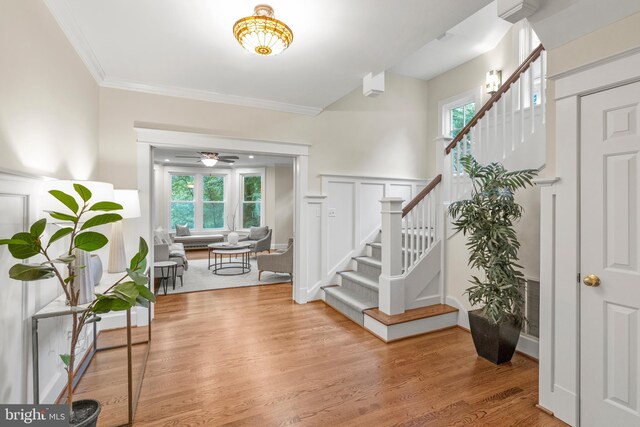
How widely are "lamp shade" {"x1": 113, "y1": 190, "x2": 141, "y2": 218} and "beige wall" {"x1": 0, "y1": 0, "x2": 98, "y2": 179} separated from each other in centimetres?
37

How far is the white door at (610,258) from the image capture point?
5.38ft

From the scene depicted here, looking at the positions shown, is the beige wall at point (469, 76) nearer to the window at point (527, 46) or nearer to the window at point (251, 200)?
the window at point (527, 46)

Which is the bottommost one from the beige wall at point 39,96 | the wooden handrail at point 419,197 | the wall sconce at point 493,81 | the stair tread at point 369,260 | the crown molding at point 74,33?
the stair tread at point 369,260

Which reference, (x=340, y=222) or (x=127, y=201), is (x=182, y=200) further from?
(x=127, y=201)

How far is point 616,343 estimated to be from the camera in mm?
1713

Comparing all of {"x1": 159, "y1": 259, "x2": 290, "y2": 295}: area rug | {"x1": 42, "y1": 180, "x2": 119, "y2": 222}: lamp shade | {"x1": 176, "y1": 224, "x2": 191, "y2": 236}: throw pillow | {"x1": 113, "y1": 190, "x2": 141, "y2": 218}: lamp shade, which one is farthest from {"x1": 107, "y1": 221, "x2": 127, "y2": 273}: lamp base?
{"x1": 176, "y1": 224, "x2": 191, "y2": 236}: throw pillow

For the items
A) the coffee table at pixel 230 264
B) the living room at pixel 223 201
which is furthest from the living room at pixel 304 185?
the living room at pixel 223 201

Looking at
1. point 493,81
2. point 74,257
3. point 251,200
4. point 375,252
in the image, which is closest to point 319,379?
point 74,257

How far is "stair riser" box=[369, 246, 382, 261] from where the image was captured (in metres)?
4.48

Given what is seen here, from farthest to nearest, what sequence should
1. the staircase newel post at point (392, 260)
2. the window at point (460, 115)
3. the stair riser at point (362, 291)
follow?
the window at point (460, 115), the stair riser at point (362, 291), the staircase newel post at point (392, 260)

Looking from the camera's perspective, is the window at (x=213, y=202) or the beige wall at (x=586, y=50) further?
the window at (x=213, y=202)

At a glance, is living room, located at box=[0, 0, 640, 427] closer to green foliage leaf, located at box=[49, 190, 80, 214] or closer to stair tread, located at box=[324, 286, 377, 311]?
green foliage leaf, located at box=[49, 190, 80, 214]

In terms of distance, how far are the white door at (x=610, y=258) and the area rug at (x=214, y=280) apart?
14.4 ft

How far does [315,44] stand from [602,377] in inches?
119
